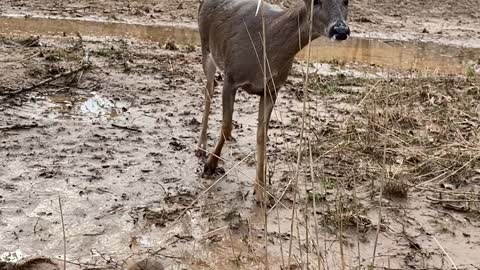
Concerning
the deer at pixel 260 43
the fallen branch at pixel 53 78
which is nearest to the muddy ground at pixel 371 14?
the fallen branch at pixel 53 78

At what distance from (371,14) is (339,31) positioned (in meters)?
9.42

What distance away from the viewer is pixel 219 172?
5.67m

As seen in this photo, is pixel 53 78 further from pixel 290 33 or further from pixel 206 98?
pixel 290 33

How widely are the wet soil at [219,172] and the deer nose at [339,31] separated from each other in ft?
1.21

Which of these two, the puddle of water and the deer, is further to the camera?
the puddle of water

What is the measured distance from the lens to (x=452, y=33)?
507 inches

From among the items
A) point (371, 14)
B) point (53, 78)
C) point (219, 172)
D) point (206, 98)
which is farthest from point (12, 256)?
point (371, 14)

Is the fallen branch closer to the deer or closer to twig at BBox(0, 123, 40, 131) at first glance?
twig at BBox(0, 123, 40, 131)

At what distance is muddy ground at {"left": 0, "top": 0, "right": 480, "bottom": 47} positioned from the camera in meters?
12.2

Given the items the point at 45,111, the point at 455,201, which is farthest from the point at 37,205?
the point at 455,201

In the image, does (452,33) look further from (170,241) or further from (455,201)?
(170,241)

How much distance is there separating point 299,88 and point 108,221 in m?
3.88

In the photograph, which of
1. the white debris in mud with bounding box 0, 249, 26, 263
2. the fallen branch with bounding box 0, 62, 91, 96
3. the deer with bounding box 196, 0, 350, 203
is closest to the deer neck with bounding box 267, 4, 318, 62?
the deer with bounding box 196, 0, 350, 203

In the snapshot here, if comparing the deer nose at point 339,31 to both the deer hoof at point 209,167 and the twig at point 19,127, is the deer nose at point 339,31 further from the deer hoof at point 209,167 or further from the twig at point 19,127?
the twig at point 19,127
